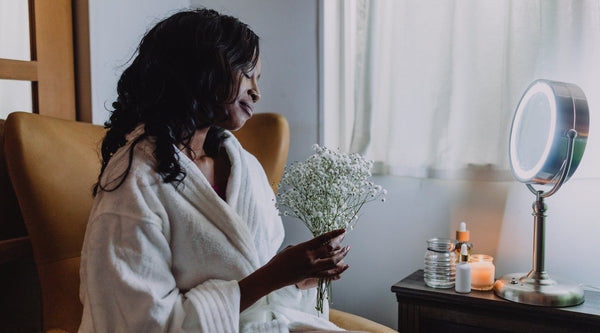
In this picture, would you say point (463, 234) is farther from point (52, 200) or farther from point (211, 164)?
point (52, 200)

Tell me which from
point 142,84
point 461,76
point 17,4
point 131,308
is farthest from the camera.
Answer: point 461,76

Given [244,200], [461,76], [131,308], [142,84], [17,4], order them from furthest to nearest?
[461,76] → [17,4] → [244,200] → [142,84] → [131,308]

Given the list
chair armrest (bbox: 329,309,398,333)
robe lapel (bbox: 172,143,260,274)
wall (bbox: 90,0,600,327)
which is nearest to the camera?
robe lapel (bbox: 172,143,260,274)

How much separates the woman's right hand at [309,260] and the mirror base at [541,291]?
1.92 feet

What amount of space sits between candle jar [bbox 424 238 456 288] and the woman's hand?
561 mm

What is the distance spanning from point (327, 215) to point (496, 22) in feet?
3.02

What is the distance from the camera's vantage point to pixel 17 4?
144 cm

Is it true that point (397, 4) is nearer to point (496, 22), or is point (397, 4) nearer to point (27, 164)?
point (496, 22)

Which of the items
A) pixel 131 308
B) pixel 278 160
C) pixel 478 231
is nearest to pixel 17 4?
pixel 278 160

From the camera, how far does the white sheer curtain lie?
1.41 metres

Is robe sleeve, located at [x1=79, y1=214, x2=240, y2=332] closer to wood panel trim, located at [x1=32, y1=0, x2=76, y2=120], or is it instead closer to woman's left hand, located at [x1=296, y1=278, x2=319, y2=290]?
woman's left hand, located at [x1=296, y1=278, x2=319, y2=290]

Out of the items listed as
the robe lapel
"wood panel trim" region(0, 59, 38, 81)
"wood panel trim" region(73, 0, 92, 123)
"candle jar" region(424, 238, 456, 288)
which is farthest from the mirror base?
"wood panel trim" region(0, 59, 38, 81)

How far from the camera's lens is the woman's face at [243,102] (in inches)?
40.4

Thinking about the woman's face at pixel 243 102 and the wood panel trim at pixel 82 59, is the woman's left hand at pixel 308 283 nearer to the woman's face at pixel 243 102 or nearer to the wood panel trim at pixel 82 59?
the woman's face at pixel 243 102
